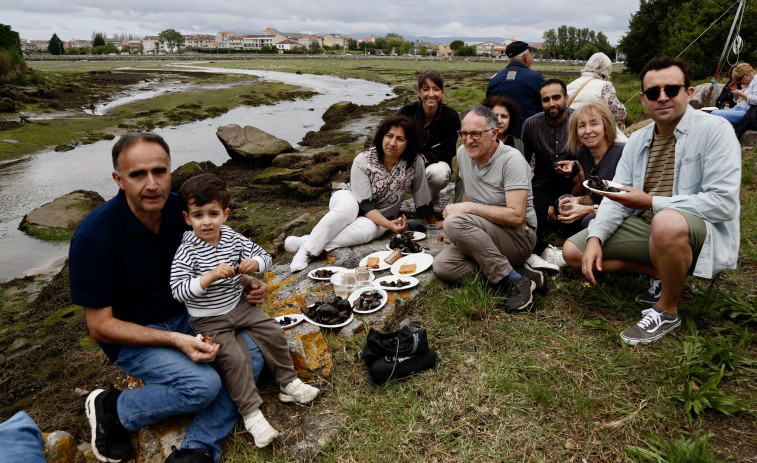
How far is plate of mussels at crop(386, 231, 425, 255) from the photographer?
18.1 ft

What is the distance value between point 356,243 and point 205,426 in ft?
10.5

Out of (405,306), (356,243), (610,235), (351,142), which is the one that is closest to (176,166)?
(351,142)

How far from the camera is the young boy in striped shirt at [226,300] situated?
3098 mm

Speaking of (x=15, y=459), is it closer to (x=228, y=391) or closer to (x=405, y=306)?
(x=228, y=391)

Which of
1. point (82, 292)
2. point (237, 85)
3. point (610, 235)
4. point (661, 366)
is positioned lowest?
point (661, 366)

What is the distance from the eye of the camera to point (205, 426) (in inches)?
120

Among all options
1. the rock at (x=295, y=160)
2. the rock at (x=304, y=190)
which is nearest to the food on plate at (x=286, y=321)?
the rock at (x=304, y=190)

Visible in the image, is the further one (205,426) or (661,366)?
(661,366)

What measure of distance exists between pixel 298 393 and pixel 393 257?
226cm

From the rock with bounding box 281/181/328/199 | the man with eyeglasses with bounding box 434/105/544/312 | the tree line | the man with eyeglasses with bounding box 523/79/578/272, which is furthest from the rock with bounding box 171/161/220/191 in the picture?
the tree line

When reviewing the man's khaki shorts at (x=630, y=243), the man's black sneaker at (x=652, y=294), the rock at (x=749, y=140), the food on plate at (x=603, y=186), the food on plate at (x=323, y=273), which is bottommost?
the food on plate at (x=323, y=273)

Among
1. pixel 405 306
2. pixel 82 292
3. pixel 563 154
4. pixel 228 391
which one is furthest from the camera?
pixel 563 154

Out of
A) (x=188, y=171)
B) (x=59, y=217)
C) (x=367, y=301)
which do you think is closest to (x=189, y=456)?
(x=367, y=301)

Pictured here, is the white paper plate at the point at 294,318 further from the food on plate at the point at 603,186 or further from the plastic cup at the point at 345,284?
the food on plate at the point at 603,186
